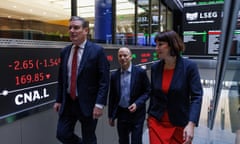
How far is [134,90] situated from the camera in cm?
268

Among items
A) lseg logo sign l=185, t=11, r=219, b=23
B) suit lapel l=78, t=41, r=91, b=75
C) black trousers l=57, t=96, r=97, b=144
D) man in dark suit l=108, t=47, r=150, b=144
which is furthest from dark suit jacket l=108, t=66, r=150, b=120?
lseg logo sign l=185, t=11, r=219, b=23

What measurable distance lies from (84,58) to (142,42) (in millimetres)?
5010

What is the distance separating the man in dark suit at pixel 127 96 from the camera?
104 inches

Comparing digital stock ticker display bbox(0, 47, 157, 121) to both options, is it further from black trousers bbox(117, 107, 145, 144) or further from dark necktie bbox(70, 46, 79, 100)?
black trousers bbox(117, 107, 145, 144)

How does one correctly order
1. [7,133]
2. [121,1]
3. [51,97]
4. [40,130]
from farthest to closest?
[121,1] < [51,97] < [40,130] < [7,133]

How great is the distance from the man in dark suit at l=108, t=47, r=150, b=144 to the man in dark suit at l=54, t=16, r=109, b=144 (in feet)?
1.96

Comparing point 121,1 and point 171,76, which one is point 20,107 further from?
point 121,1

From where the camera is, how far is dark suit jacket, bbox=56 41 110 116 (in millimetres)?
2008

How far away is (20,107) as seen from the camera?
2.07 metres

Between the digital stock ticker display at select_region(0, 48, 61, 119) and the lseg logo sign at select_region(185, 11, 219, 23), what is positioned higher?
the lseg logo sign at select_region(185, 11, 219, 23)

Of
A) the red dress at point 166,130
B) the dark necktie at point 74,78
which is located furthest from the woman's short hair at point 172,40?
the dark necktie at point 74,78

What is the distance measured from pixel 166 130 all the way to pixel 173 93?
0.94ft

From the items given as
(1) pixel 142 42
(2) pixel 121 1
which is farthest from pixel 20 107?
(1) pixel 142 42

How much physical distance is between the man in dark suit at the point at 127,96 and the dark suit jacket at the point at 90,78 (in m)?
0.59
